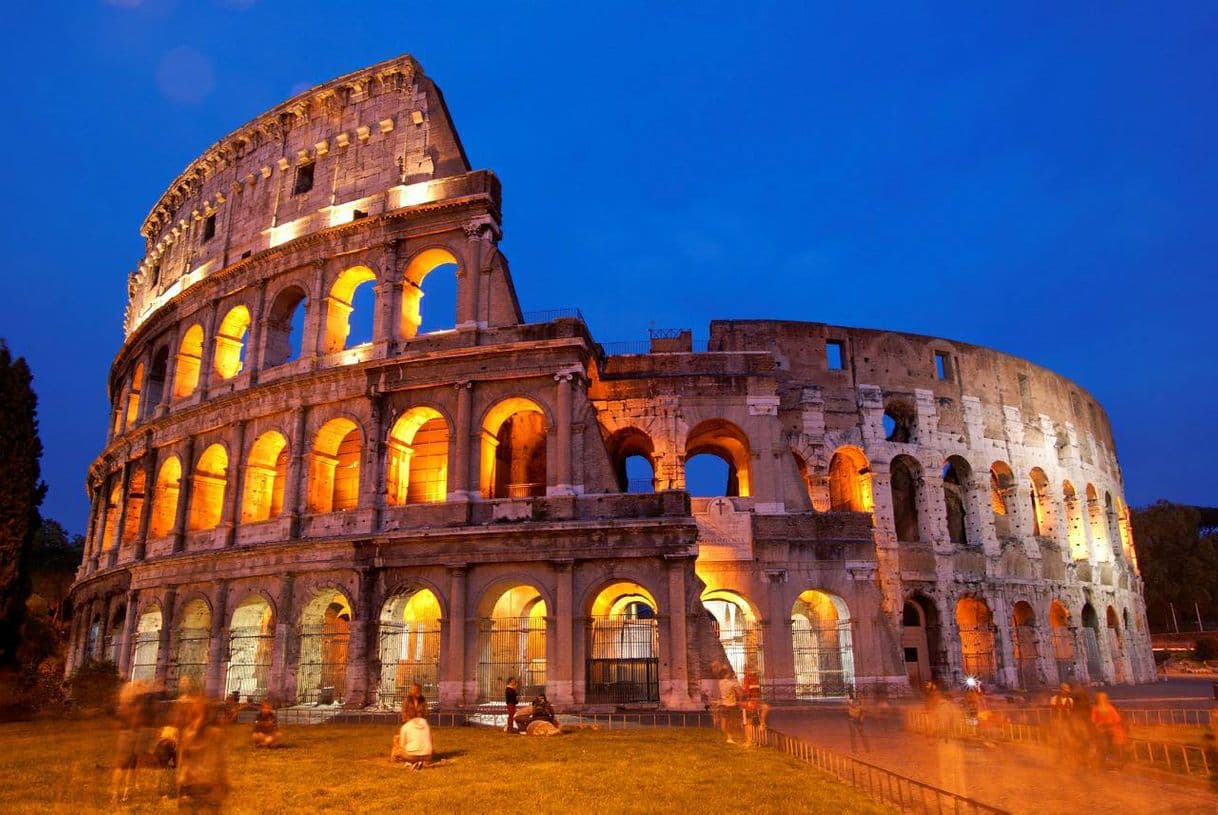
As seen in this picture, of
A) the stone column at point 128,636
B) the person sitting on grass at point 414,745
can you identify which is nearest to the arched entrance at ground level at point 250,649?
the stone column at point 128,636

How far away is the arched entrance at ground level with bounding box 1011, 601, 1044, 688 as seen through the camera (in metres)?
25.5

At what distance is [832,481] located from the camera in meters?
26.7

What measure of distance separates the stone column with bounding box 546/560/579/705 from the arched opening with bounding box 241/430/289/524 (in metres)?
8.44

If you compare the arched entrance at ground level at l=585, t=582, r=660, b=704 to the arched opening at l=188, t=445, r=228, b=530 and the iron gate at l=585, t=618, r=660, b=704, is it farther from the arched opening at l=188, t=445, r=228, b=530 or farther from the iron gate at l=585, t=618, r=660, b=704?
the arched opening at l=188, t=445, r=228, b=530

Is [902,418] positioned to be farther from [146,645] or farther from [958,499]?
[146,645]

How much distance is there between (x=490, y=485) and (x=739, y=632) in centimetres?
903

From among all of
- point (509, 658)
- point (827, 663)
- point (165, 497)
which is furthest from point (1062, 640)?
point (165, 497)

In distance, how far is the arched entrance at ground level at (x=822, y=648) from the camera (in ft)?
71.2

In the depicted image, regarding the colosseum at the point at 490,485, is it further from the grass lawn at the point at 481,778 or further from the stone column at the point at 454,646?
the grass lawn at the point at 481,778

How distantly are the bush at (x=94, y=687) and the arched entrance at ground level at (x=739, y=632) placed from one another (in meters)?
14.0

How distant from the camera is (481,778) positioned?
10.1 m

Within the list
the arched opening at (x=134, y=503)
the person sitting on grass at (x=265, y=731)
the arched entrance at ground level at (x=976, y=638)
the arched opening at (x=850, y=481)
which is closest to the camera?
the person sitting on grass at (x=265, y=731)

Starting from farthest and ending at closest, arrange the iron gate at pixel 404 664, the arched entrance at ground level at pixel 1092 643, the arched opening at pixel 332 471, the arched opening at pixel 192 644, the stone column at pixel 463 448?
the arched entrance at ground level at pixel 1092 643, the arched opening at pixel 192 644, the arched opening at pixel 332 471, the stone column at pixel 463 448, the iron gate at pixel 404 664

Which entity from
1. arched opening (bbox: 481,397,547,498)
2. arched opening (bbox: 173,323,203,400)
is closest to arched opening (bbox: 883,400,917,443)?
arched opening (bbox: 481,397,547,498)
